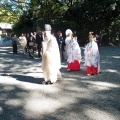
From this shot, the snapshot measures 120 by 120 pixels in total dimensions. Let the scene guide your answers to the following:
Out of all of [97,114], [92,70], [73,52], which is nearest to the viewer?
[97,114]

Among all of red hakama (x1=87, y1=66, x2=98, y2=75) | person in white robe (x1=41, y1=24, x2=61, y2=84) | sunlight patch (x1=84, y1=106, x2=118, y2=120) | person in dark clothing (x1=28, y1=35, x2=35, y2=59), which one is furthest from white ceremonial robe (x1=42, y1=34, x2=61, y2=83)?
person in dark clothing (x1=28, y1=35, x2=35, y2=59)

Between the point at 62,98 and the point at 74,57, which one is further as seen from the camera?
the point at 74,57

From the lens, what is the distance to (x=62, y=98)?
254 inches

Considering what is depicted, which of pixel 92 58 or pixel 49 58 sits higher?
pixel 49 58

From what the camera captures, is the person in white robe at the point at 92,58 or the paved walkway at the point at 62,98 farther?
the person in white robe at the point at 92,58

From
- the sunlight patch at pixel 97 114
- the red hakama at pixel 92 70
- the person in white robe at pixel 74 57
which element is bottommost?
the sunlight patch at pixel 97 114

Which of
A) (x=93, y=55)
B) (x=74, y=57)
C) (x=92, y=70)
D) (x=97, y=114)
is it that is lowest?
(x=97, y=114)

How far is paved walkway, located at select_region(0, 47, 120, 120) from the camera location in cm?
525

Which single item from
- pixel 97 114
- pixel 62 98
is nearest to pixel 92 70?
pixel 62 98

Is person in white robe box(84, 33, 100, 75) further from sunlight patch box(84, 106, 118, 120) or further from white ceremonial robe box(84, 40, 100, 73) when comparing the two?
sunlight patch box(84, 106, 118, 120)

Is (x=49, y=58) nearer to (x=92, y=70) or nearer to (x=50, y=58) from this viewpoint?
(x=50, y=58)

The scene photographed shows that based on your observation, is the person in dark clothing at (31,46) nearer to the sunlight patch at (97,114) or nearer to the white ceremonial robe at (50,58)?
the white ceremonial robe at (50,58)

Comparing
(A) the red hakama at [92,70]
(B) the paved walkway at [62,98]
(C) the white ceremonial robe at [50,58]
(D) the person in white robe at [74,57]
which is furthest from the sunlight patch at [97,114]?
(D) the person in white robe at [74,57]

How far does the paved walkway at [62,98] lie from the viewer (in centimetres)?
525
